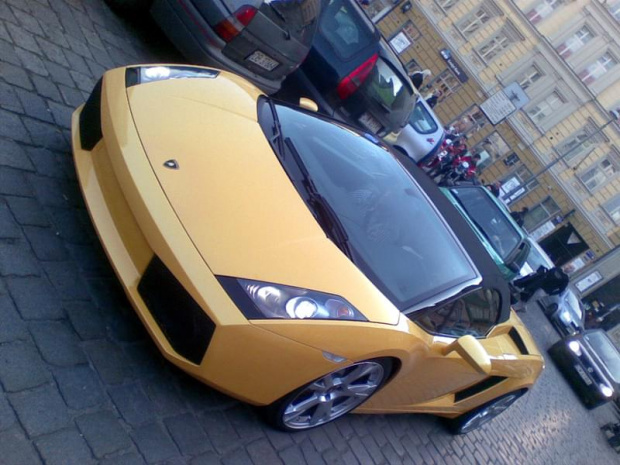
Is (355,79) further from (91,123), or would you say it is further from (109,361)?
(109,361)

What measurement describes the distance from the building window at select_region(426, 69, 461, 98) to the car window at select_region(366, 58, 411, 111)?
24677 millimetres

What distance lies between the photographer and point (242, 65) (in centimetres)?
583

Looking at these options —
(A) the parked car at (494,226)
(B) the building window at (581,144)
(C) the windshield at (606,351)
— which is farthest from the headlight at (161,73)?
(B) the building window at (581,144)

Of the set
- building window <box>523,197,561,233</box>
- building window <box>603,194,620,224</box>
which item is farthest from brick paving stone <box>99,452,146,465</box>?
building window <box>603,194,620,224</box>

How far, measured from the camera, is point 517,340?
14.7 feet

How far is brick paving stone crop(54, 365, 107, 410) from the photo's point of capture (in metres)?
2.44

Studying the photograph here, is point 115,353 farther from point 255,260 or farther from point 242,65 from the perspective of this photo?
point 242,65

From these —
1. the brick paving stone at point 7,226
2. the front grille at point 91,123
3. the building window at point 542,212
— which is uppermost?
the front grille at point 91,123

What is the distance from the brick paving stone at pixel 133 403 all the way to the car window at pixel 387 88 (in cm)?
650

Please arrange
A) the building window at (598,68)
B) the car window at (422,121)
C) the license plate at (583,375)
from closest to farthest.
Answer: the license plate at (583,375)
the car window at (422,121)
the building window at (598,68)

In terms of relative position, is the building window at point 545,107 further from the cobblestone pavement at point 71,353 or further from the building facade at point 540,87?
the cobblestone pavement at point 71,353

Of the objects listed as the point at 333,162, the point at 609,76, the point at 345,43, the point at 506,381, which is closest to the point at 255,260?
the point at 333,162

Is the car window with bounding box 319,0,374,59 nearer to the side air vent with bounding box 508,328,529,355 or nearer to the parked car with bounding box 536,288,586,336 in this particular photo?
the side air vent with bounding box 508,328,529,355

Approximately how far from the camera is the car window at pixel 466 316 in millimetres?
3279
